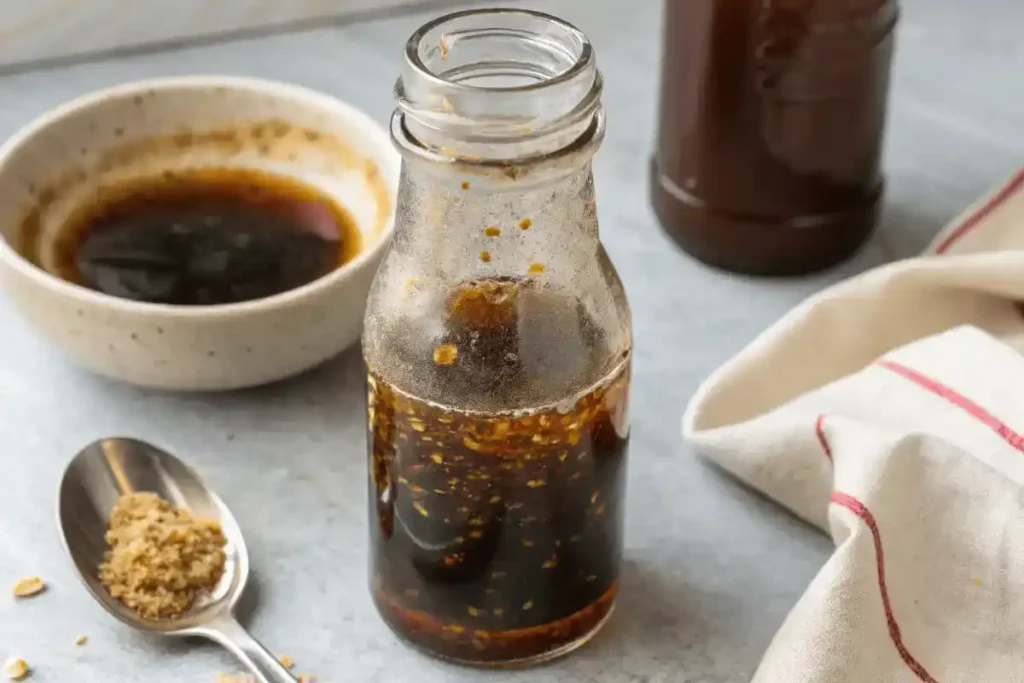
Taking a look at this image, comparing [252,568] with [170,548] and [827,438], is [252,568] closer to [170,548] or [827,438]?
[170,548]

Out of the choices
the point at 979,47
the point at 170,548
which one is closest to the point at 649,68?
the point at 979,47

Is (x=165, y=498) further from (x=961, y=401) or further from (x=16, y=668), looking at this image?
(x=961, y=401)

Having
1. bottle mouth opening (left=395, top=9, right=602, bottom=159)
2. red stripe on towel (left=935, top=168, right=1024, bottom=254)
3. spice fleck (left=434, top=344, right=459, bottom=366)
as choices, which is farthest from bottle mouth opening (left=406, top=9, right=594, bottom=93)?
red stripe on towel (left=935, top=168, right=1024, bottom=254)

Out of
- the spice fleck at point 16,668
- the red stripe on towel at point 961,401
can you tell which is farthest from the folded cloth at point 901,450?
the spice fleck at point 16,668

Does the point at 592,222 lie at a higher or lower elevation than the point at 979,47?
higher

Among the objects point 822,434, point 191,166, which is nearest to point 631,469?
point 822,434

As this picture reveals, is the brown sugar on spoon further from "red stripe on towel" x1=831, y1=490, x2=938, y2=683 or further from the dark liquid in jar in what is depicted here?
"red stripe on towel" x1=831, y1=490, x2=938, y2=683
